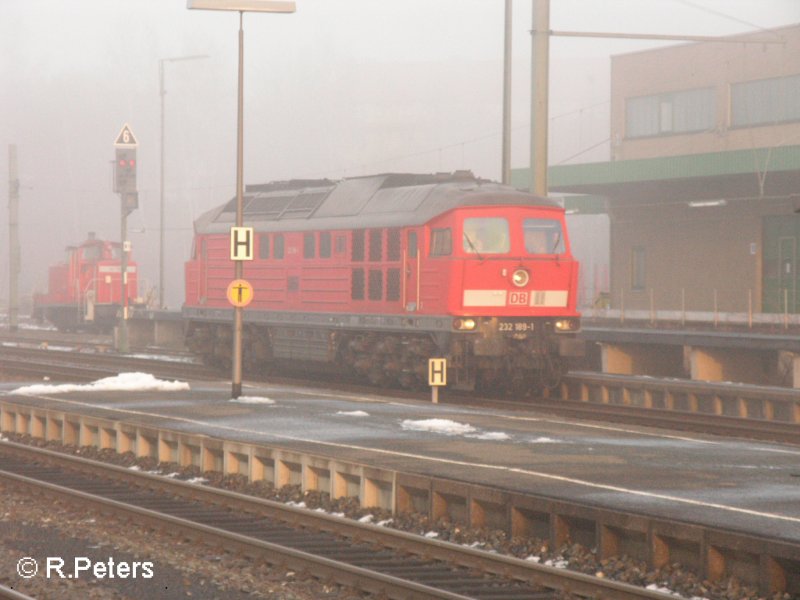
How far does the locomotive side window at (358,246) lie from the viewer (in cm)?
2730

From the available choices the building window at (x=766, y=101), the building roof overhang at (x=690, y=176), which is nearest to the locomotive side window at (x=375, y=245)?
the building roof overhang at (x=690, y=176)

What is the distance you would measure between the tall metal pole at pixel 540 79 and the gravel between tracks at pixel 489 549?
1293cm

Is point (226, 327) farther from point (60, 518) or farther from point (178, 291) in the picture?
point (178, 291)

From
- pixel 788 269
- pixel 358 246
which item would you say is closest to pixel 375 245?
pixel 358 246

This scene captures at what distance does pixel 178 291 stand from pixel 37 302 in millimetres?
46246

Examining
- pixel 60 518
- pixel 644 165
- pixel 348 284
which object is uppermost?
pixel 644 165

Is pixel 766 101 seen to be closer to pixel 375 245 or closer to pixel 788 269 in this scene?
pixel 788 269

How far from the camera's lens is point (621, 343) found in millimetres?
31812

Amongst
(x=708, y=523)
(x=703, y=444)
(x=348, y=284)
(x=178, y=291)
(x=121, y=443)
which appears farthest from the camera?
(x=178, y=291)

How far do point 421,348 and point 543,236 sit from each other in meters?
3.27

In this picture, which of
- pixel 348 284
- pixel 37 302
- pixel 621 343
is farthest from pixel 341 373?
pixel 37 302

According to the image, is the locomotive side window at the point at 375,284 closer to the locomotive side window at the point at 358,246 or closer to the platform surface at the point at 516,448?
the locomotive side window at the point at 358,246

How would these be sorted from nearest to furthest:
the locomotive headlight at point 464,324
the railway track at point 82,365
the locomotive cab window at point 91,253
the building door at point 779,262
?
the locomotive headlight at point 464,324, the railway track at point 82,365, the building door at point 779,262, the locomotive cab window at point 91,253

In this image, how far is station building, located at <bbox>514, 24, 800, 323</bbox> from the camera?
43.5 meters
